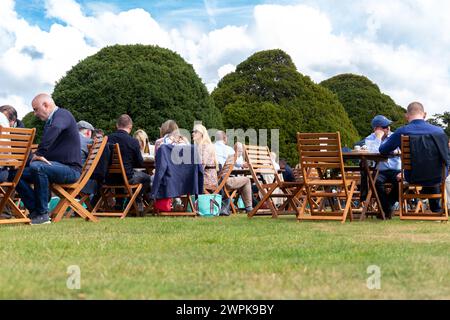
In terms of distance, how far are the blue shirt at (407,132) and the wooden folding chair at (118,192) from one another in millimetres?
3909

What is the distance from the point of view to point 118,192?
40.4ft

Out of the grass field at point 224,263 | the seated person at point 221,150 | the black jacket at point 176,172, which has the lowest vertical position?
the grass field at point 224,263

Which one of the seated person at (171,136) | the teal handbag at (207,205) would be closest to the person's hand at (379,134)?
the teal handbag at (207,205)

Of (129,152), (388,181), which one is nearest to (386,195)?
(388,181)

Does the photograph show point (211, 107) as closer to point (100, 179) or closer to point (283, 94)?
point (100, 179)

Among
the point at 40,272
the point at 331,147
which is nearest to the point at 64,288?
the point at 40,272

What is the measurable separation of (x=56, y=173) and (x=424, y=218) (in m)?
5.22

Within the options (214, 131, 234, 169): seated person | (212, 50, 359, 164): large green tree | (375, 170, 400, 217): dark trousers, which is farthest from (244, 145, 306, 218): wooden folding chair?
(212, 50, 359, 164): large green tree

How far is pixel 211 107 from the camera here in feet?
80.2

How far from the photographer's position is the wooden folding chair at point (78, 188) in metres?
9.73

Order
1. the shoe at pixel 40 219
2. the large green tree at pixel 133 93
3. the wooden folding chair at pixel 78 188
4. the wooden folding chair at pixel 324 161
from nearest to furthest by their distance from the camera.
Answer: the shoe at pixel 40 219 < the wooden folding chair at pixel 78 188 < the wooden folding chair at pixel 324 161 < the large green tree at pixel 133 93

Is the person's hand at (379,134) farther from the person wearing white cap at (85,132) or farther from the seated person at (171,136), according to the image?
the person wearing white cap at (85,132)

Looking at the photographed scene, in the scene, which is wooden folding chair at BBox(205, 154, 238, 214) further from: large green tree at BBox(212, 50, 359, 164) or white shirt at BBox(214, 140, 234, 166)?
large green tree at BBox(212, 50, 359, 164)
